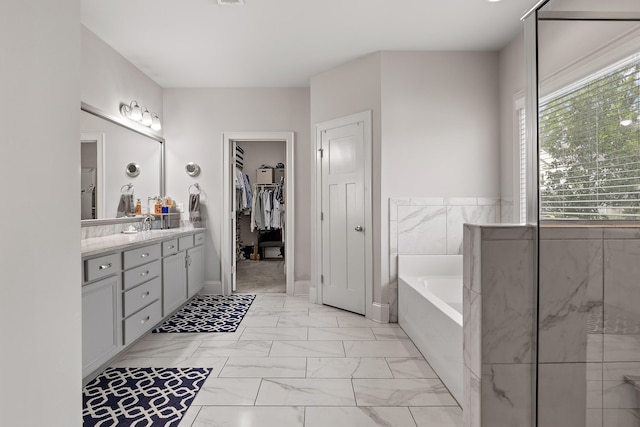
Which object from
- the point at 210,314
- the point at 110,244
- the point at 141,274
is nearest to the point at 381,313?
the point at 210,314

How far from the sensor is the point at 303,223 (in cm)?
452

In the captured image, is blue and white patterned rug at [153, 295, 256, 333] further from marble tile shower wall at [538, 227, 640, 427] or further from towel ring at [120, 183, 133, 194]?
marble tile shower wall at [538, 227, 640, 427]

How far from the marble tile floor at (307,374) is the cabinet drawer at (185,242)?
937 millimetres

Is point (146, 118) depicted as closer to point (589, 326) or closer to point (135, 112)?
point (135, 112)

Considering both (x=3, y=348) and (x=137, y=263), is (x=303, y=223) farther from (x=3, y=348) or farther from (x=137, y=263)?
(x=3, y=348)

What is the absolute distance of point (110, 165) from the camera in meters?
3.38

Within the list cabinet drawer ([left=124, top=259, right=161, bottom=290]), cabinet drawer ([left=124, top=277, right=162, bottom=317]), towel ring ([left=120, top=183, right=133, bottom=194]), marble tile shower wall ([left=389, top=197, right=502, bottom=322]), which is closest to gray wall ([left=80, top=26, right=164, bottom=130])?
towel ring ([left=120, top=183, right=133, bottom=194])

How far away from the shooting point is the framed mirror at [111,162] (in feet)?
10.1

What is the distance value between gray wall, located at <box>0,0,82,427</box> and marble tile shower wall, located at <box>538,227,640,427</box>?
1.51 meters

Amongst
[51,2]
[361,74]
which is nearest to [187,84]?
[361,74]

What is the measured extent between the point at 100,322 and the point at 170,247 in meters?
1.19

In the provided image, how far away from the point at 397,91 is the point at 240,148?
403 centimetres

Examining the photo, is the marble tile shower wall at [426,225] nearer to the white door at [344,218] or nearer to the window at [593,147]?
the white door at [344,218]

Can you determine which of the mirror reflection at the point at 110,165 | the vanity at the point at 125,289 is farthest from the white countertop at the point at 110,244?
the mirror reflection at the point at 110,165
